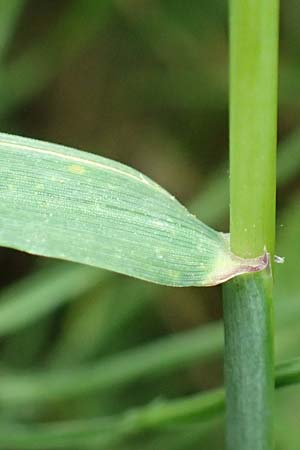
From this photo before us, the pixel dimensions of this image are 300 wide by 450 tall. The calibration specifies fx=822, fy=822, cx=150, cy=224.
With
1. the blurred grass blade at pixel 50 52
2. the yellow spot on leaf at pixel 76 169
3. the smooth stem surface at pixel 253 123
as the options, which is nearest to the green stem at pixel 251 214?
the smooth stem surface at pixel 253 123

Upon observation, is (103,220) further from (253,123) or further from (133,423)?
(133,423)

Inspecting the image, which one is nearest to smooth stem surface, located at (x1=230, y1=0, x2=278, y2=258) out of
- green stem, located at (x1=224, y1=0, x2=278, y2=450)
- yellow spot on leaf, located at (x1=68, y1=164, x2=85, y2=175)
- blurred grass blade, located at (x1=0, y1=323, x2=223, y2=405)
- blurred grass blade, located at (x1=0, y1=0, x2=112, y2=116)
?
green stem, located at (x1=224, y1=0, x2=278, y2=450)

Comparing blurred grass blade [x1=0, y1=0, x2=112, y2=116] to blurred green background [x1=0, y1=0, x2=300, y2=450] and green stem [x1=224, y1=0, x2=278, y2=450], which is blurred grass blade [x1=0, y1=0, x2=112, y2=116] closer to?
blurred green background [x1=0, y1=0, x2=300, y2=450]

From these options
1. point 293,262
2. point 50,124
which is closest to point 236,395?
point 293,262

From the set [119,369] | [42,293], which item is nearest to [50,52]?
[42,293]

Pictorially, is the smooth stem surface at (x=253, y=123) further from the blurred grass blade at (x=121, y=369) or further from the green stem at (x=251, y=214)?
the blurred grass blade at (x=121, y=369)

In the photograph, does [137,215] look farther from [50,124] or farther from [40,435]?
[50,124]
